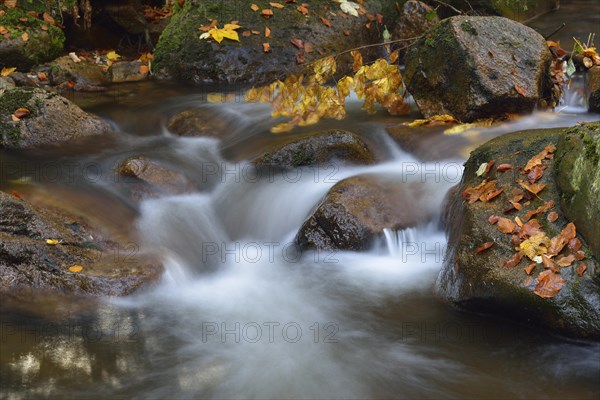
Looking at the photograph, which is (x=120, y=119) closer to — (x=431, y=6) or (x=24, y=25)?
(x=24, y=25)

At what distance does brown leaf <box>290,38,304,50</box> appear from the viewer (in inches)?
357

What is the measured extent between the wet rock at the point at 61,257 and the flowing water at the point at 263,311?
0.56 ft

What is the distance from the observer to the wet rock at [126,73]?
9.34 metres

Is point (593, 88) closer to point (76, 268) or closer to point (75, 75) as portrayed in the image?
point (76, 268)

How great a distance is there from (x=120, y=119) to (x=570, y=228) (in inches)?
224

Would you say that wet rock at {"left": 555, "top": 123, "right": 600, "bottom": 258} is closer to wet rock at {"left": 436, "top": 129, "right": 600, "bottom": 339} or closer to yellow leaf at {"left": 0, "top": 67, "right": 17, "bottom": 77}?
wet rock at {"left": 436, "top": 129, "right": 600, "bottom": 339}

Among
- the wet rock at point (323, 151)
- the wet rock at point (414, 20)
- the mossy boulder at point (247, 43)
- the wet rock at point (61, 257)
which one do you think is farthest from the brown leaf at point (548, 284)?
the wet rock at point (414, 20)

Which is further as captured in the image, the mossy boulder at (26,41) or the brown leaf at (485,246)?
the mossy boulder at (26,41)

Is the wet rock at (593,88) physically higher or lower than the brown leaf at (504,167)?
higher

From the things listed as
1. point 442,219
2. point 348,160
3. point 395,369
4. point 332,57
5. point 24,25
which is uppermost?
point 24,25

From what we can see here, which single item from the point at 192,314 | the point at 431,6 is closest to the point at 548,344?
the point at 192,314

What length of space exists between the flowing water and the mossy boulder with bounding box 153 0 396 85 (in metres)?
1.89

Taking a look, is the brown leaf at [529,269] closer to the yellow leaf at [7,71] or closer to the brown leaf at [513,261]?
the brown leaf at [513,261]

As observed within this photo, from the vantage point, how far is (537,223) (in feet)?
14.0
